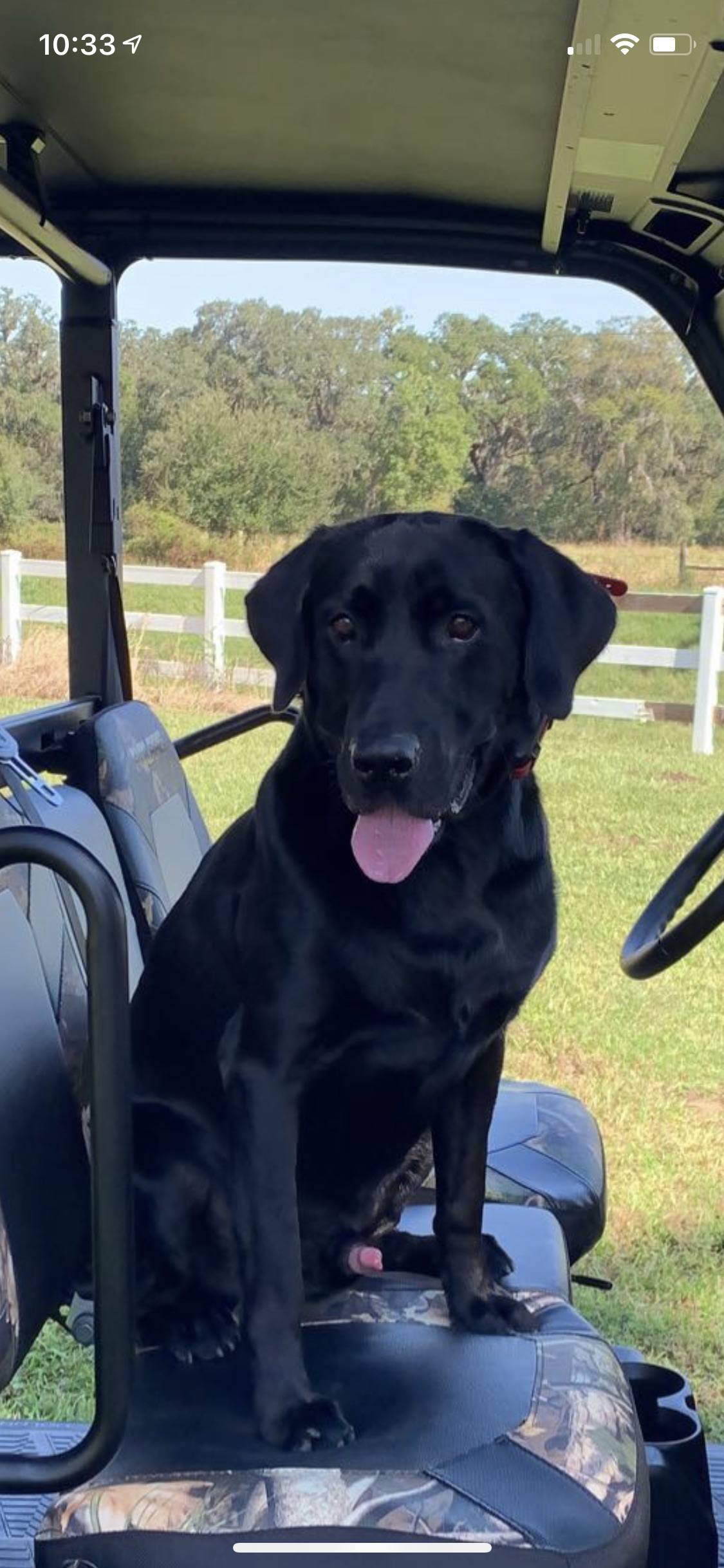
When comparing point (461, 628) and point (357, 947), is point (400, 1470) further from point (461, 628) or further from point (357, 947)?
point (461, 628)

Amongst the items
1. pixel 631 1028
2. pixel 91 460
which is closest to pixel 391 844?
pixel 91 460

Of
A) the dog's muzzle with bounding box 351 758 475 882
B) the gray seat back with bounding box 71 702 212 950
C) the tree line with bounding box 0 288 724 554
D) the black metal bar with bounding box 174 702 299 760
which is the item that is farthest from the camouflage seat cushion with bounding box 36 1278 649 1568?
the tree line with bounding box 0 288 724 554

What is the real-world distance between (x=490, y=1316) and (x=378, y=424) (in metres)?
2.48

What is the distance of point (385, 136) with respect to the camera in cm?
169

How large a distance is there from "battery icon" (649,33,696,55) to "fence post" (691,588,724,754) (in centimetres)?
477

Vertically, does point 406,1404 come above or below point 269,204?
below

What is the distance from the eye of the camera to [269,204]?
1.97 metres

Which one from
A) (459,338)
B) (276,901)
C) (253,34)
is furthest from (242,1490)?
(459,338)

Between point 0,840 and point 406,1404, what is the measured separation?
23.6 inches

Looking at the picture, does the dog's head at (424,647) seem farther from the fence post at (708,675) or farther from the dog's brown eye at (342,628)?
the fence post at (708,675)

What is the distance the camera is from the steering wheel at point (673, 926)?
1919 mm

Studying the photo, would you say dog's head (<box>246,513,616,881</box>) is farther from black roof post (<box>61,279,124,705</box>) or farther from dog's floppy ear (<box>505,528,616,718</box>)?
black roof post (<box>61,279,124,705</box>)

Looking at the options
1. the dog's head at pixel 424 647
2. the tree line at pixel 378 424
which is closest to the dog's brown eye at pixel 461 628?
the dog's head at pixel 424 647

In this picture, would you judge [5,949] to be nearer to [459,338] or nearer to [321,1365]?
[321,1365]
